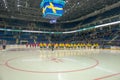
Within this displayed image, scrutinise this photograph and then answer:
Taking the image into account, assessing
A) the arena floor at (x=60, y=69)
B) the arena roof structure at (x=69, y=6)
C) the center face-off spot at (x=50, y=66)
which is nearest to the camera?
the arena floor at (x=60, y=69)

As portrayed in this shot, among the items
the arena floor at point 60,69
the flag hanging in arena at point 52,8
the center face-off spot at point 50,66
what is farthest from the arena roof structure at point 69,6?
the center face-off spot at point 50,66

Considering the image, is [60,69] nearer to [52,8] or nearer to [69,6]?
[52,8]

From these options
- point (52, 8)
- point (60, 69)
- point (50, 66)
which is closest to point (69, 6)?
point (52, 8)

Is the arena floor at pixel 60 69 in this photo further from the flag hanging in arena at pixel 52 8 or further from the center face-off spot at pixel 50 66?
the flag hanging in arena at pixel 52 8

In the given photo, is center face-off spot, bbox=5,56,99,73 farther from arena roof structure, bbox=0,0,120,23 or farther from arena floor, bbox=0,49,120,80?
arena roof structure, bbox=0,0,120,23

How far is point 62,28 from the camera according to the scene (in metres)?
45.9

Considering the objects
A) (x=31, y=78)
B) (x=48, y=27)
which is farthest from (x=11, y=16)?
(x=31, y=78)

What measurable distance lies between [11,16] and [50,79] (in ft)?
120

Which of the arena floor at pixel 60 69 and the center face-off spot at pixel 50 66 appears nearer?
the arena floor at pixel 60 69

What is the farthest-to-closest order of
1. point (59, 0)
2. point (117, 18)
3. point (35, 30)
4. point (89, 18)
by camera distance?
point (35, 30), point (89, 18), point (117, 18), point (59, 0)

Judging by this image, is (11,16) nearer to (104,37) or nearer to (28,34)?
(28,34)

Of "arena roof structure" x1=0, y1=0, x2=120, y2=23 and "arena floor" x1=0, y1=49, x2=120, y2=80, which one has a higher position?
"arena roof structure" x1=0, y1=0, x2=120, y2=23

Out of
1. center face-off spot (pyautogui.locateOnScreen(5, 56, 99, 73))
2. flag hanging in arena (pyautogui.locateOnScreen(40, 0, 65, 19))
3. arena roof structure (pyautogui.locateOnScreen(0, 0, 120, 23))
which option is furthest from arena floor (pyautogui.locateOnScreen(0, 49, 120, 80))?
arena roof structure (pyautogui.locateOnScreen(0, 0, 120, 23))

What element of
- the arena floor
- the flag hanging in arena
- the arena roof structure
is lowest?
the arena floor
